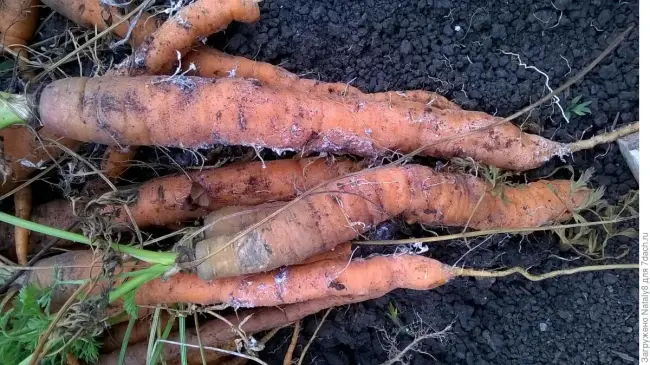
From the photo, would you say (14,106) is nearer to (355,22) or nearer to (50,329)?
(50,329)

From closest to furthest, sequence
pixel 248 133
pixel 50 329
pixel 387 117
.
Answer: pixel 50 329
pixel 248 133
pixel 387 117

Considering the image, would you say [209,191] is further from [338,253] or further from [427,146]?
[427,146]

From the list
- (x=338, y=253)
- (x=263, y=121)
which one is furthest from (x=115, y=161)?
(x=338, y=253)

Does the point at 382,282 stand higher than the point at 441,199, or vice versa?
the point at 441,199

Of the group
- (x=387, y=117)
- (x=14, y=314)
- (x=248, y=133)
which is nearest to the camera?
(x=14, y=314)

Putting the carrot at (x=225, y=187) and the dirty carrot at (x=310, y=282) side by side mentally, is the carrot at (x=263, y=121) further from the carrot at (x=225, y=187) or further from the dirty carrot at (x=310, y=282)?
the dirty carrot at (x=310, y=282)

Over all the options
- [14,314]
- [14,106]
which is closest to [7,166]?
[14,106]
